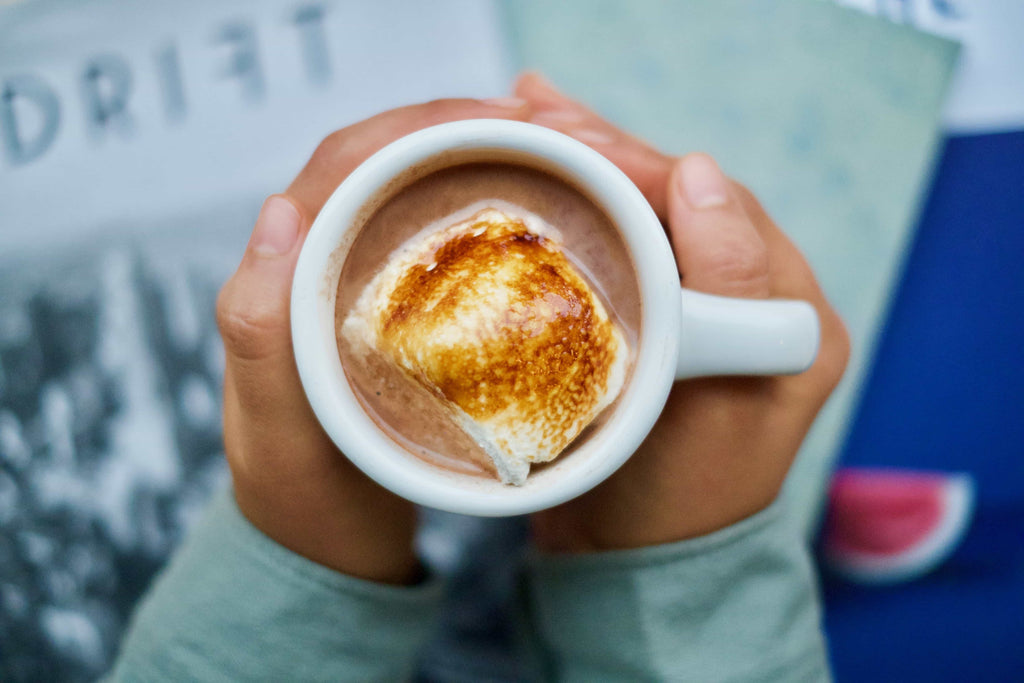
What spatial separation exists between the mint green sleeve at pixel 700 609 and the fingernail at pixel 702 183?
0.78 ft

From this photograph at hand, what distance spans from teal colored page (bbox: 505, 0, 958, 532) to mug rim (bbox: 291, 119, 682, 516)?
41cm

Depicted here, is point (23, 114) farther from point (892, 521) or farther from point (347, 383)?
point (892, 521)

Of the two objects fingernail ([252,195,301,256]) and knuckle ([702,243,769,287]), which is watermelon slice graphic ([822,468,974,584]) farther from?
fingernail ([252,195,301,256])

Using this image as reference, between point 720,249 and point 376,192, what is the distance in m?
0.23

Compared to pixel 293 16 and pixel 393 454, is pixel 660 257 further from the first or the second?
pixel 293 16

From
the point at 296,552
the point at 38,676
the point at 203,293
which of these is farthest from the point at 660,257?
the point at 38,676

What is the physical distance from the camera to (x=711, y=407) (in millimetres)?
455

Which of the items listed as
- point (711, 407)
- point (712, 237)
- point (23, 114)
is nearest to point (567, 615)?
point (711, 407)

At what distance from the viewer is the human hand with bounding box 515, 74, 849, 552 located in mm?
453

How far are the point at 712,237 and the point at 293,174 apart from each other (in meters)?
0.46

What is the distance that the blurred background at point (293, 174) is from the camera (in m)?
0.72

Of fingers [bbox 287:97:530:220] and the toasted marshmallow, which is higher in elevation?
fingers [bbox 287:97:530:220]

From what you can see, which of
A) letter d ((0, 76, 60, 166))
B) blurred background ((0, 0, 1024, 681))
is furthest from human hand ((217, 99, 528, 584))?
letter d ((0, 76, 60, 166))

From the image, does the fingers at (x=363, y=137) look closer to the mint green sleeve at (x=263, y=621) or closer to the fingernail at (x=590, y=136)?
the fingernail at (x=590, y=136)
